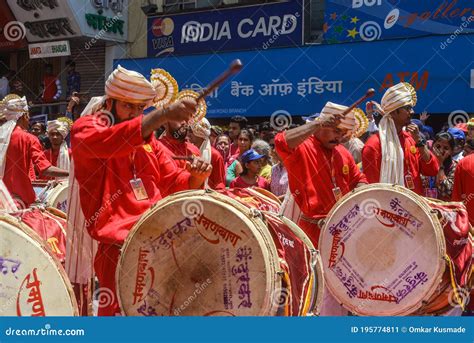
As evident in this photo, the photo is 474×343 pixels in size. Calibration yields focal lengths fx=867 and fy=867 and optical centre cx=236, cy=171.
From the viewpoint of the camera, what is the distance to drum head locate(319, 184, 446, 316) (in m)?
5.44

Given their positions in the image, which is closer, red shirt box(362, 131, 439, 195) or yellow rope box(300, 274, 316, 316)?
yellow rope box(300, 274, 316, 316)

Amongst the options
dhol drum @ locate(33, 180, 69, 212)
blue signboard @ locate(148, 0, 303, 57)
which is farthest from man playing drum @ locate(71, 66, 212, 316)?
blue signboard @ locate(148, 0, 303, 57)

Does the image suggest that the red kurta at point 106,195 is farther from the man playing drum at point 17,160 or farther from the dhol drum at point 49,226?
the man playing drum at point 17,160

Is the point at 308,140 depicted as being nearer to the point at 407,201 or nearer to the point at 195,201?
the point at 407,201

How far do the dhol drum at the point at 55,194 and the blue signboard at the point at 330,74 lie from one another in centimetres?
561

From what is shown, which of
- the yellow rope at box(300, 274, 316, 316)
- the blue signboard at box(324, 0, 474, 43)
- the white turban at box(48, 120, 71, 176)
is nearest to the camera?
the yellow rope at box(300, 274, 316, 316)

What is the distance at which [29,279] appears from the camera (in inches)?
141

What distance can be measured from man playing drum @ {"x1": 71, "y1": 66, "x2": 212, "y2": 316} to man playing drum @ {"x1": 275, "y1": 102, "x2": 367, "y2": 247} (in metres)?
1.41

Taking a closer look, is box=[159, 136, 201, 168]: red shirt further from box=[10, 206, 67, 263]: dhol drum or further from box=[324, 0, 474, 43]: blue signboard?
box=[324, 0, 474, 43]: blue signboard

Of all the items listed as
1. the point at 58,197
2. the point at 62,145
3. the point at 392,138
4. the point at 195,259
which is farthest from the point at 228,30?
the point at 195,259

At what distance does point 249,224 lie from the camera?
3.88 metres

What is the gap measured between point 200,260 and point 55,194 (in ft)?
15.3

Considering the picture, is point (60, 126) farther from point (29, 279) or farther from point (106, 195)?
point (29, 279)

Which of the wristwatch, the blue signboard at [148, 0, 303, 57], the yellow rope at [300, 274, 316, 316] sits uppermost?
the blue signboard at [148, 0, 303, 57]
